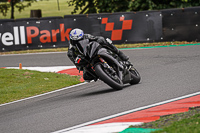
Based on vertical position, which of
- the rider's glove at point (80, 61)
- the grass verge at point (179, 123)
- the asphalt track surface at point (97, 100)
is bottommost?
the asphalt track surface at point (97, 100)

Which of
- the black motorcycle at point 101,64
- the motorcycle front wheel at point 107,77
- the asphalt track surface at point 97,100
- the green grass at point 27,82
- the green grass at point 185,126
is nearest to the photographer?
the green grass at point 185,126

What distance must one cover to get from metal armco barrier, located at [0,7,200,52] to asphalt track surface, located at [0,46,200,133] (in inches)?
242

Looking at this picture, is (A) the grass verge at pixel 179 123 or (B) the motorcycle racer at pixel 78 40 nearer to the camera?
(A) the grass verge at pixel 179 123

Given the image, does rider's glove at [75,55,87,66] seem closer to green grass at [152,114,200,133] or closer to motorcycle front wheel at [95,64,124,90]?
motorcycle front wheel at [95,64,124,90]

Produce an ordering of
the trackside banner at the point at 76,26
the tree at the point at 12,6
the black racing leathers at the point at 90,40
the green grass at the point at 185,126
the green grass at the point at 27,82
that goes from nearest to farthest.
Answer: the green grass at the point at 185,126, the black racing leathers at the point at 90,40, the green grass at the point at 27,82, the trackside banner at the point at 76,26, the tree at the point at 12,6

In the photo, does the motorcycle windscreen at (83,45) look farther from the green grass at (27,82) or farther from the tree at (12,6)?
the tree at (12,6)

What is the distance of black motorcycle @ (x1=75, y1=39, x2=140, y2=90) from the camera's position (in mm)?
8812

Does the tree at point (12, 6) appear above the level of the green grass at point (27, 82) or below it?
above

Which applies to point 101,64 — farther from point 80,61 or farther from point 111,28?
point 111,28

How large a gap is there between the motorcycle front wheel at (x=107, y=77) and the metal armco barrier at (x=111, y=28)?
10754 mm

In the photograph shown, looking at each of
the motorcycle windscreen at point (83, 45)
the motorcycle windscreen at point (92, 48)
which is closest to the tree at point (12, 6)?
the motorcycle windscreen at point (83, 45)

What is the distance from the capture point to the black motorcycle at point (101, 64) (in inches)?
347

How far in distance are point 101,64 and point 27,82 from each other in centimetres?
462

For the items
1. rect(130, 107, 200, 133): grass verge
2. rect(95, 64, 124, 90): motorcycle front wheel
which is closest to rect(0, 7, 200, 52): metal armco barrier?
rect(95, 64, 124, 90): motorcycle front wheel
